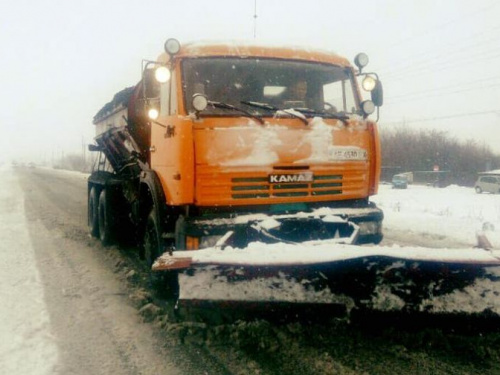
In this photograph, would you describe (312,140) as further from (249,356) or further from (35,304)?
(35,304)

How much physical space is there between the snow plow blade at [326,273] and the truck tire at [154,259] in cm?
21

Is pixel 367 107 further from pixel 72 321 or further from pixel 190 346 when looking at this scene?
pixel 72 321

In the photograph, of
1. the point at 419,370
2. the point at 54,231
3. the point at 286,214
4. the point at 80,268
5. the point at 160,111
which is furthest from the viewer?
the point at 54,231

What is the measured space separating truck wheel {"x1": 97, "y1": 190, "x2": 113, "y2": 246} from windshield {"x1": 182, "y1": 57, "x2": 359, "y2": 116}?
12.2 ft

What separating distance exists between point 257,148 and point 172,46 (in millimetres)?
1286

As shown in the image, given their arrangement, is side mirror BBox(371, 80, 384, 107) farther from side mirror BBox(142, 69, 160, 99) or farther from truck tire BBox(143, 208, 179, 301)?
truck tire BBox(143, 208, 179, 301)

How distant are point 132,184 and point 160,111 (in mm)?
1676

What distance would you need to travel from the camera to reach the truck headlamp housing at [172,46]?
4543mm

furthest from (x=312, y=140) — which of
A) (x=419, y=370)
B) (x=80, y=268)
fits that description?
(x=80, y=268)

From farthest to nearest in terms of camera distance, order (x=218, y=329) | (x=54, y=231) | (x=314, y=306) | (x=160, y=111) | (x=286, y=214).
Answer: (x=54, y=231), (x=160, y=111), (x=286, y=214), (x=218, y=329), (x=314, y=306)

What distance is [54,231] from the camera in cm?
953

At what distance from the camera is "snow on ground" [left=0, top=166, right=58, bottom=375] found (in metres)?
3.35

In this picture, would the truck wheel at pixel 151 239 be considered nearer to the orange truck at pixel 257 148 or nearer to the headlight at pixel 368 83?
the orange truck at pixel 257 148

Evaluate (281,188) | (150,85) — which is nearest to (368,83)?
(281,188)
